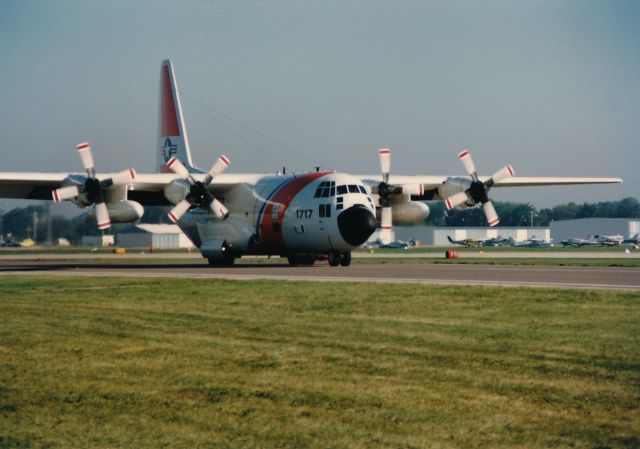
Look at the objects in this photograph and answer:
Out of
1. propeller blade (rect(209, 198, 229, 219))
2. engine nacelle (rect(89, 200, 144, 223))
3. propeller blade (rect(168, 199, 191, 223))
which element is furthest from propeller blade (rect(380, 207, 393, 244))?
engine nacelle (rect(89, 200, 144, 223))

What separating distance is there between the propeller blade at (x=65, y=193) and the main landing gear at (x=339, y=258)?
40.0 ft

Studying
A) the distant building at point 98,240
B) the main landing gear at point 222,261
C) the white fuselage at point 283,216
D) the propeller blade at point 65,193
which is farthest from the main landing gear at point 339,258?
the distant building at point 98,240

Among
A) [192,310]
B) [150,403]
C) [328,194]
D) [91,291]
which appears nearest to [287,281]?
[91,291]

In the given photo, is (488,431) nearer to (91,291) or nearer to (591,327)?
(591,327)

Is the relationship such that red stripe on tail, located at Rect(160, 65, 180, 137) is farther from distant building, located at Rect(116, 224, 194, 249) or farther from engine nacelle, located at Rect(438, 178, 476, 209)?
distant building, located at Rect(116, 224, 194, 249)

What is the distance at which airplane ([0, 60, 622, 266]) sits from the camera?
3816cm

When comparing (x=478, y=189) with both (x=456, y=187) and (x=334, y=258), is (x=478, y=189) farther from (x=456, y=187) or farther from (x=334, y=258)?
(x=334, y=258)

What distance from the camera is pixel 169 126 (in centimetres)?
5172

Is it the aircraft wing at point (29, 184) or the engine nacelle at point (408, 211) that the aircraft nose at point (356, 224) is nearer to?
the engine nacelle at point (408, 211)

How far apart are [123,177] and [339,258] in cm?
1095

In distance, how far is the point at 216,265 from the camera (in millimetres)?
43719

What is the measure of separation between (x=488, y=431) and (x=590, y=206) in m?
199

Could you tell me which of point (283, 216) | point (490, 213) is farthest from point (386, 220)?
point (283, 216)

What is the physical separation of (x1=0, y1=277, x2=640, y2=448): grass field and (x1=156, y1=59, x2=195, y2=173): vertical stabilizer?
1206 inches
